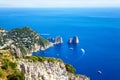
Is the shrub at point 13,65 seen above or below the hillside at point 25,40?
above

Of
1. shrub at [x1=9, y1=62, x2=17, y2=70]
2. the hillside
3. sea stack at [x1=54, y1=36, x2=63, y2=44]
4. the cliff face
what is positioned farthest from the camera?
sea stack at [x1=54, y1=36, x2=63, y2=44]

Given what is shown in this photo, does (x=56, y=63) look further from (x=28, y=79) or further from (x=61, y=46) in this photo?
(x=61, y=46)

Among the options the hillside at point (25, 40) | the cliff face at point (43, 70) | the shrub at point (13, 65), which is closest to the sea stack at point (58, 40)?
the hillside at point (25, 40)

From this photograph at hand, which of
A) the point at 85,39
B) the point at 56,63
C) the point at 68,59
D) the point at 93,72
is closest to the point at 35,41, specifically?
the point at 85,39

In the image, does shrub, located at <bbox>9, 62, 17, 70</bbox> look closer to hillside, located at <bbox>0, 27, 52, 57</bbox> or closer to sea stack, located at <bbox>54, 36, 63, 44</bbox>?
hillside, located at <bbox>0, 27, 52, 57</bbox>

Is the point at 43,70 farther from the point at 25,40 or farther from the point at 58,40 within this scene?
the point at 25,40

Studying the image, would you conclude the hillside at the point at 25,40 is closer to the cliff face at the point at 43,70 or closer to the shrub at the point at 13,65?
the cliff face at the point at 43,70

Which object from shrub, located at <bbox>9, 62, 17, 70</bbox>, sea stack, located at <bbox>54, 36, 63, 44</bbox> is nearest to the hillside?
sea stack, located at <bbox>54, 36, 63, 44</bbox>

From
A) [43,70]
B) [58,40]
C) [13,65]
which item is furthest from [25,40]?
[13,65]
